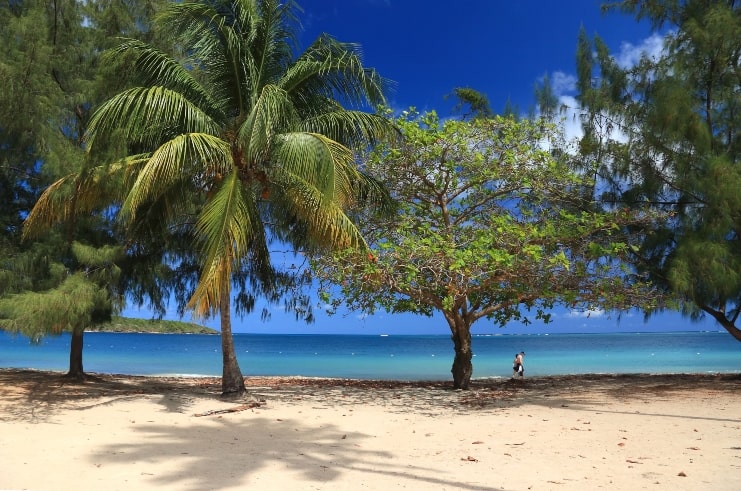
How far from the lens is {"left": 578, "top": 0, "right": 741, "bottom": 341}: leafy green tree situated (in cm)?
1115

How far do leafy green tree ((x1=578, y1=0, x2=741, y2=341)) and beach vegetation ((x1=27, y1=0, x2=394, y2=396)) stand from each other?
569 centimetres

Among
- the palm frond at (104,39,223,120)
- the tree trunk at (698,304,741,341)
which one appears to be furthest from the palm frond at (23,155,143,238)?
the tree trunk at (698,304,741,341)

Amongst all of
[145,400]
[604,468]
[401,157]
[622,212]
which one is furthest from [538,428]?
[145,400]

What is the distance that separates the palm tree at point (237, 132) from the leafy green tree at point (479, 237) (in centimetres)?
83

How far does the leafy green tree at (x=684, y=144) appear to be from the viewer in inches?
439

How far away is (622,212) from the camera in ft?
37.7

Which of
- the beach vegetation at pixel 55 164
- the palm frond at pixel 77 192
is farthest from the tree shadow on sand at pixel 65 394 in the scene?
the palm frond at pixel 77 192

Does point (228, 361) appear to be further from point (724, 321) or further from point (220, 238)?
point (724, 321)

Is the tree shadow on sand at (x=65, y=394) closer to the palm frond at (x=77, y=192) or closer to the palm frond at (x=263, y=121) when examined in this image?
the palm frond at (x=77, y=192)

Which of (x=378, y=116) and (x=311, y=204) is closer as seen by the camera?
(x=311, y=204)

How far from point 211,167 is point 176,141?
144 cm

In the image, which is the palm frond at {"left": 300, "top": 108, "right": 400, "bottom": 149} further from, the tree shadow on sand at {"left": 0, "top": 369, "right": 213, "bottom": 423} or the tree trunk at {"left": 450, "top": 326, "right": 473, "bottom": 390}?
the tree shadow on sand at {"left": 0, "top": 369, "right": 213, "bottom": 423}

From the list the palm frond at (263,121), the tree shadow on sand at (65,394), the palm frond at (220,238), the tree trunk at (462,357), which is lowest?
the tree shadow on sand at (65,394)

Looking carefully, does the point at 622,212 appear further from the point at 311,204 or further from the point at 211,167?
the point at 211,167
